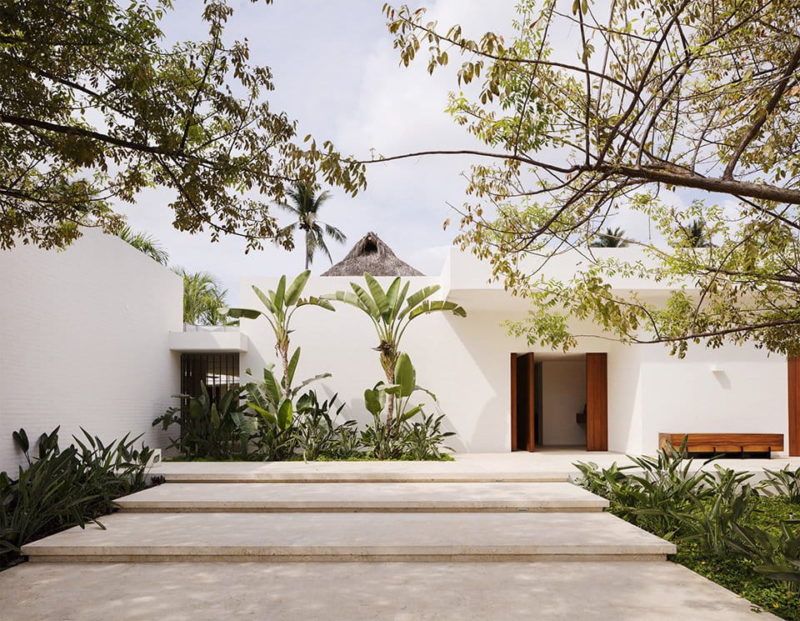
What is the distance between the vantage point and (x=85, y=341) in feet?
31.8

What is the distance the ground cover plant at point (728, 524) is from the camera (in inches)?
181

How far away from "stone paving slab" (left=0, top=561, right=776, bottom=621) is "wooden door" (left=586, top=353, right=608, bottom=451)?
794 centimetres

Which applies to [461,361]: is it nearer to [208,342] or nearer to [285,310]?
[285,310]

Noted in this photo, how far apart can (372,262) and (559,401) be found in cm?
605

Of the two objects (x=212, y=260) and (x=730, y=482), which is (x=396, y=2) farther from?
(x=212, y=260)

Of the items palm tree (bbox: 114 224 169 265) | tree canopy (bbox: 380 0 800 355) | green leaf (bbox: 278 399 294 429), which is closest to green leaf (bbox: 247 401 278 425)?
green leaf (bbox: 278 399 294 429)

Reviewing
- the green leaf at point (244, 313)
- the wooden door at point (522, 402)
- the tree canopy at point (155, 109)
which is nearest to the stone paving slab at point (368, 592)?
the tree canopy at point (155, 109)

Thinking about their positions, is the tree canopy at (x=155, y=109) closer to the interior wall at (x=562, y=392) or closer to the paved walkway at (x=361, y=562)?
the paved walkway at (x=361, y=562)

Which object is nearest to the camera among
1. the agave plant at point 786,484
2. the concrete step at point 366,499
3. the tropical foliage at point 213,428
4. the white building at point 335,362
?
the concrete step at point 366,499

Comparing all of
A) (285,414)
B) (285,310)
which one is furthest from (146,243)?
(285,414)

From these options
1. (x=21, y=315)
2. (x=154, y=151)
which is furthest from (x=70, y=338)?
(x=154, y=151)

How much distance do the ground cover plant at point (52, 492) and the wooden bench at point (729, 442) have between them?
8.26 metres

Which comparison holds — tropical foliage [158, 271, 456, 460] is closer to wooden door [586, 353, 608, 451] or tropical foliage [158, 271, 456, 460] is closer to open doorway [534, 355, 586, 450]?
wooden door [586, 353, 608, 451]

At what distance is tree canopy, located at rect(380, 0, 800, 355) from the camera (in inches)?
159
